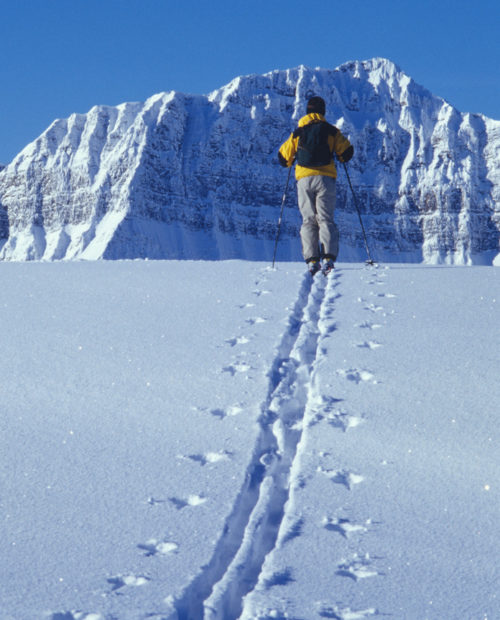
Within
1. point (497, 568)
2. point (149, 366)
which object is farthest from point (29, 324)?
point (497, 568)

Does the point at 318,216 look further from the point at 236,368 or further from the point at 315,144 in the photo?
the point at 236,368

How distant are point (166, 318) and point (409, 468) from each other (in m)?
4.07

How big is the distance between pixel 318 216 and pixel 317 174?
1.97ft

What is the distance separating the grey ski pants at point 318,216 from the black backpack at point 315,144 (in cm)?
23

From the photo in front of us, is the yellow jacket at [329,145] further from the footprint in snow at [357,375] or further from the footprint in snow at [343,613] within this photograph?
the footprint in snow at [343,613]

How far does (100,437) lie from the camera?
16.7 ft

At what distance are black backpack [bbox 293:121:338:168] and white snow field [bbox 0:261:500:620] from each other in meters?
3.30

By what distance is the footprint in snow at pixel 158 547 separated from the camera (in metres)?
3.80

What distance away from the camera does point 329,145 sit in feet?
35.9

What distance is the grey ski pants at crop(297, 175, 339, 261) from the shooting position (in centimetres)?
1098

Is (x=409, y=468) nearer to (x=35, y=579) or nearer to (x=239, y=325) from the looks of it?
(x=35, y=579)

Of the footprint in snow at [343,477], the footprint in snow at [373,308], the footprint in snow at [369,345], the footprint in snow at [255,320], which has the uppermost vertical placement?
the footprint in snow at [373,308]

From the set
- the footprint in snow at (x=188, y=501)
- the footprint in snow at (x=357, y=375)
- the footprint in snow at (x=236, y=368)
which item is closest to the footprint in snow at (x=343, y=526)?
the footprint in snow at (x=188, y=501)

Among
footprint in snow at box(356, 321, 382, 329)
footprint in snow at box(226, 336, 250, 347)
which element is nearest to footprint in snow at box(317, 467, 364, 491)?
footprint in snow at box(226, 336, 250, 347)
